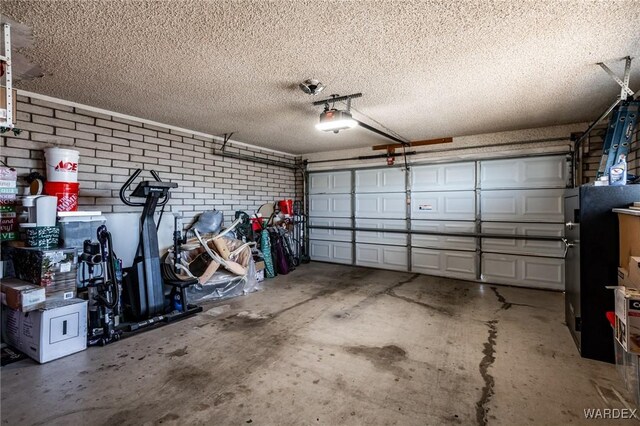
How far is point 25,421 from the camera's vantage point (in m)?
1.89

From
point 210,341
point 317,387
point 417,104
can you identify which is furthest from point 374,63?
point 210,341

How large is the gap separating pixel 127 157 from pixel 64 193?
116 cm

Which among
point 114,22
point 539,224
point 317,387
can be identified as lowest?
point 317,387

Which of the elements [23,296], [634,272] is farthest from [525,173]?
[23,296]

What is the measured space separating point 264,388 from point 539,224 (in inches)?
200

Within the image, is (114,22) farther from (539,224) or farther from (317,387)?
(539,224)

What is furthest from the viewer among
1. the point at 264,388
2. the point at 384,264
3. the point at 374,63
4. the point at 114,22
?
the point at 384,264

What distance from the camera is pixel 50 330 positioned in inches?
103

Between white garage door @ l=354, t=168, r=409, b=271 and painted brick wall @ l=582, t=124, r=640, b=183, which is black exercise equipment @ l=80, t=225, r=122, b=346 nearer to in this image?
white garage door @ l=354, t=168, r=409, b=271

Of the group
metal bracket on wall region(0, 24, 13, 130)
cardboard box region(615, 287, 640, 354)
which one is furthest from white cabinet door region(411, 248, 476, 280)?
metal bracket on wall region(0, 24, 13, 130)

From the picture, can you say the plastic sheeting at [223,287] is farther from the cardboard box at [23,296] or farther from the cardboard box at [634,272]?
the cardboard box at [634,272]

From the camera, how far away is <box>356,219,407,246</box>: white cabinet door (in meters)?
6.31

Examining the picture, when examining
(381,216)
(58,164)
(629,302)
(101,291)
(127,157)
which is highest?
(127,157)

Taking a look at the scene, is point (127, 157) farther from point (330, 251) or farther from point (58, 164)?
point (330, 251)
